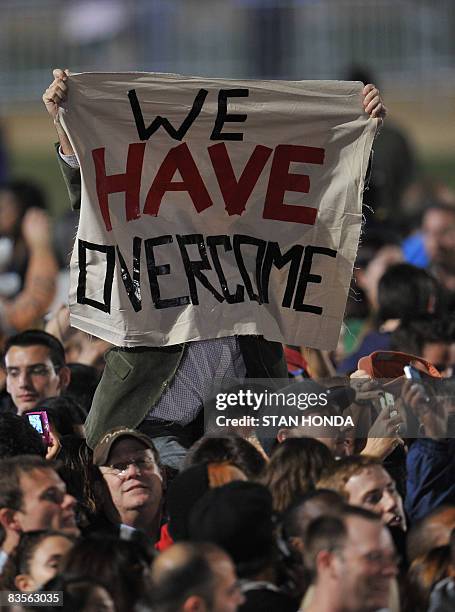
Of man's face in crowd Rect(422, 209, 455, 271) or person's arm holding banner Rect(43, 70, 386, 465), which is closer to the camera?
person's arm holding banner Rect(43, 70, 386, 465)

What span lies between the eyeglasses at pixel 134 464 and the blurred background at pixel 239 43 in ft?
48.0

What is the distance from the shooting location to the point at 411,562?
17.2 ft

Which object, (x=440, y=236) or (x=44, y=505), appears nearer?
(x=44, y=505)

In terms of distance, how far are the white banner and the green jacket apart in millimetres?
65

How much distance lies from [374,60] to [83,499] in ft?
54.5

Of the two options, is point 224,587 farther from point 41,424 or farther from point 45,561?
point 41,424

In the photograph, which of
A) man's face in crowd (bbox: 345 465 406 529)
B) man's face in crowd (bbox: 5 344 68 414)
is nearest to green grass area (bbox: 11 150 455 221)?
man's face in crowd (bbox: 5 344 68 414)

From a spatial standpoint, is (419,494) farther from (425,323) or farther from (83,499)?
(425,323)

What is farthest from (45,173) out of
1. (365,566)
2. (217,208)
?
(365,566)

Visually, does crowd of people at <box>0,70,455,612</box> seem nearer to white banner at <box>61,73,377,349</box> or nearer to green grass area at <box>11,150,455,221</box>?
white banner at <box>61,73,377,349</box>

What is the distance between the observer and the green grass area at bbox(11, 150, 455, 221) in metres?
20.1

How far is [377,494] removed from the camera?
17.9ft

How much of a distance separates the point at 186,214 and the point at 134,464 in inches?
47.7

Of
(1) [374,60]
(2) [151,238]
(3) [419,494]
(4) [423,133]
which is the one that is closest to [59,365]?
(2) [151,238]
